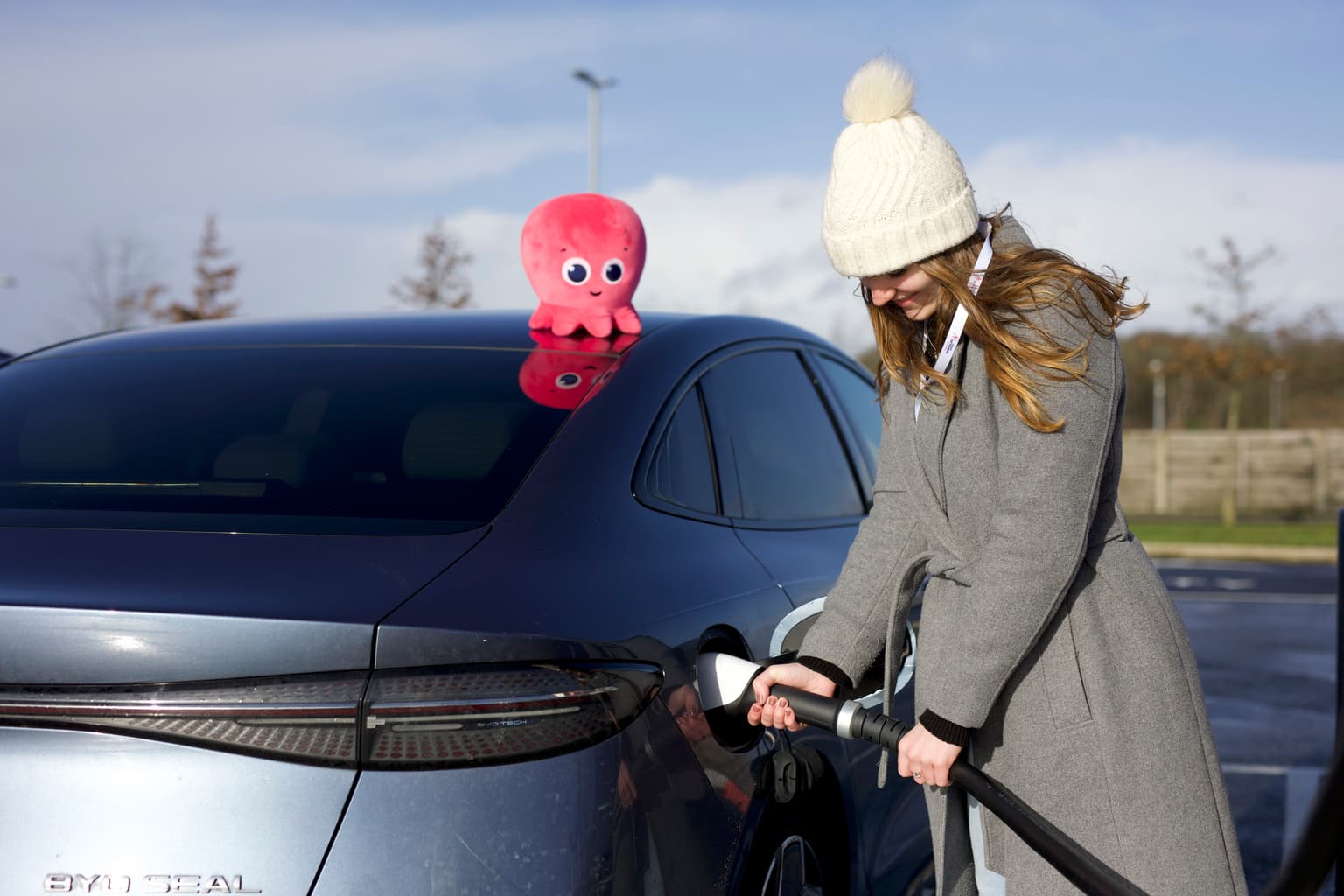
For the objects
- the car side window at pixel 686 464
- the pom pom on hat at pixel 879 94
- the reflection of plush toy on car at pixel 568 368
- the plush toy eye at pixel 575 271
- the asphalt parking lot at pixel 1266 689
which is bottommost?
the asphalt parking lot at pixel 1266 689

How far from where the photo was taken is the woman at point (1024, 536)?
202cm

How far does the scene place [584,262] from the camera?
3.28 meters

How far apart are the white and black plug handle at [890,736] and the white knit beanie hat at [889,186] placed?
0.67 metres

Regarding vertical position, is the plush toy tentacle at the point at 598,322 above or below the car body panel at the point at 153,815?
above

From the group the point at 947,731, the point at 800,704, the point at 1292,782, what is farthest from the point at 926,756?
the point at 1292,782

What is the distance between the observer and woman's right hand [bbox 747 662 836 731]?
2297mm

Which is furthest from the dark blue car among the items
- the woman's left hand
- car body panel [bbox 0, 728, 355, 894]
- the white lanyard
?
the white lanyard

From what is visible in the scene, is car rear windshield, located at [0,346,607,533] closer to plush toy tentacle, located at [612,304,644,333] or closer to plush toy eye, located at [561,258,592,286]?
plush toy tentacle, located at [612,304,644,333]

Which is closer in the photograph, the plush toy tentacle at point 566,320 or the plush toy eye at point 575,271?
the plush toy tentacle at point 566,320

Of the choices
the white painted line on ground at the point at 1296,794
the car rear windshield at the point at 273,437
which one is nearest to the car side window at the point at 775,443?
the car rear windshield at the point at 273,437

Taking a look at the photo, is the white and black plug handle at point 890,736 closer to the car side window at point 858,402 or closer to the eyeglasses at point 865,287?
the eyeglasses at point 865,287

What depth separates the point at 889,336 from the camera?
228cm

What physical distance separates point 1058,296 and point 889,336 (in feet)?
1.00

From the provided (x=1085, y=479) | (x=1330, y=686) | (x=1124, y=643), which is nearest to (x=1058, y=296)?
(x=1085, y=479)
